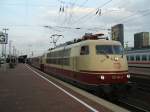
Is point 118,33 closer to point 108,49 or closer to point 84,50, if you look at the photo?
point 84,50

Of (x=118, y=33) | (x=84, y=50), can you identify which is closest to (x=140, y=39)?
(x=118, y=33)

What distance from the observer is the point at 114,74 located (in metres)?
16.8

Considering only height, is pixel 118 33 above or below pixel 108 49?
above

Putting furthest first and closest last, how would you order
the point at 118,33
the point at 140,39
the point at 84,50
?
1. the point at 140,39
2. the point at 118,33
3. the point at 84,50

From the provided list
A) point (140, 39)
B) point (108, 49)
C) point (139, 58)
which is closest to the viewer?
point (108, 49)

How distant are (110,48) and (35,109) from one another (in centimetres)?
720

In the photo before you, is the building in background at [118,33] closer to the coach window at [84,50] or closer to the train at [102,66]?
the coach window at [84,50]

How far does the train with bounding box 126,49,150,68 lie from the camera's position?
3909 cm

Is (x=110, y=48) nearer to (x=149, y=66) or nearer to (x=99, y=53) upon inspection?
(x=99, y=53)

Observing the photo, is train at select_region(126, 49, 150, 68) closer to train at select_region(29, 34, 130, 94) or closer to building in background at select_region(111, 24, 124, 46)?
building in background at select_region(111, 24, 124, 46)

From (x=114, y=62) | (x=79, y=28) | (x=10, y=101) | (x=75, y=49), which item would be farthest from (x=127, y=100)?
(x=79, y=28)

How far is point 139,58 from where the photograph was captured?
4172cm

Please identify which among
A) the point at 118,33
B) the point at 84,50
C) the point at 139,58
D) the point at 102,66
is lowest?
the point at 102,66

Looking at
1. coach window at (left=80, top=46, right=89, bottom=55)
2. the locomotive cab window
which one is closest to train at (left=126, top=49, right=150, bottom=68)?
coach window at (left=80, top=46, right=89, bottom=55)
